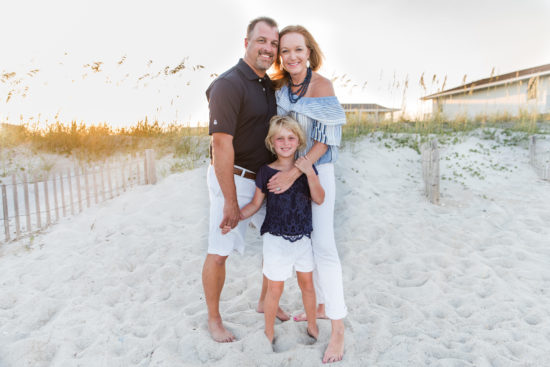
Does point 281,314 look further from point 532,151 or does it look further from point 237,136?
point 532,151

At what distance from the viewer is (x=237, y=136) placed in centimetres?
272

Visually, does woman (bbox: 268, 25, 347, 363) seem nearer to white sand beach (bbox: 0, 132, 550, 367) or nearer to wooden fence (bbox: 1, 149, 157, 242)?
white sand beach (bbox: 0, 132, 550, 367)

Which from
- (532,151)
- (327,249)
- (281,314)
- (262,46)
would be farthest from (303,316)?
(532,151)

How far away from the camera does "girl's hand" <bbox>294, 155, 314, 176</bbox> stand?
98.7 inches

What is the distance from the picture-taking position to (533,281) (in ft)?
12.9

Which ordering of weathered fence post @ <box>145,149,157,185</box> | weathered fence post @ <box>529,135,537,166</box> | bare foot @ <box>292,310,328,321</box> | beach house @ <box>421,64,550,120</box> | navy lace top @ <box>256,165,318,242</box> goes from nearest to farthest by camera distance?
navy lace top @ <box>256,165,318,242</box> → bare foot @ <box>292,310,328,321</box> → weathered fence post @ <box>145,149,157,185</box> → weathered fence post @ <box>529,135,537,166</box> → beach house @ <box>421,64,550,120</box>

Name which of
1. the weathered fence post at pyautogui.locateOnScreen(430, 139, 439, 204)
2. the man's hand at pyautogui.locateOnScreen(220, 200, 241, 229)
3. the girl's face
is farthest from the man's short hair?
the weathered fence post at pyautogui.locateOnScreen(430, 139, 439, 204)

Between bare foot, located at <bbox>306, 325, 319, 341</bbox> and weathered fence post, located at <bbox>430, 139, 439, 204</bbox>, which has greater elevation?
weathered fence post, located at <bbox>430, 139, 439, 204</bbox>

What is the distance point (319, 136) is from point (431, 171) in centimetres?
412

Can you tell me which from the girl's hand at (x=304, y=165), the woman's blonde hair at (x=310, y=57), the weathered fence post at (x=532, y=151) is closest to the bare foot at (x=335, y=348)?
the girl's hand at (x=304, y=165)

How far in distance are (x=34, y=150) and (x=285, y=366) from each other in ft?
26.4

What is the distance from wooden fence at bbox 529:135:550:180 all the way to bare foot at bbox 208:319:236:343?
7338mm

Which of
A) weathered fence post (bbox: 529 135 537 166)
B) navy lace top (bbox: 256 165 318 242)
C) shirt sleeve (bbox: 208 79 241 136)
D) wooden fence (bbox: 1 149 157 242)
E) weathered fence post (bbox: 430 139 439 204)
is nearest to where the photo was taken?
shirt sleeve (bbox: 208 79 241 136)

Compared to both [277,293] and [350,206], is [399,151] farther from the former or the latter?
[277,293]
